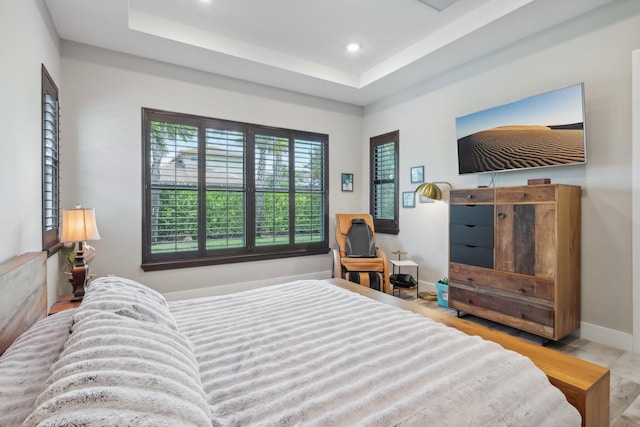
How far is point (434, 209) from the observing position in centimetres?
419

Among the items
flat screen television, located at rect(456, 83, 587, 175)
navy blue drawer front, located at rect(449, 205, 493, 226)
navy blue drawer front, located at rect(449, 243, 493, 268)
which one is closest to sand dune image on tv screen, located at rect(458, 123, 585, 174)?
flat screen television, located at rect(456, 83, 587, 175)

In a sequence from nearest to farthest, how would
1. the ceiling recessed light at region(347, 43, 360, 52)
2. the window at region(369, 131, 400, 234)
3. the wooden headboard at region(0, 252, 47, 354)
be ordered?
the wooden headboard at region(0, 252, 47, 354), the ceiling recessed light at region(347, 43, 360, 52), the window at region(369, 131, 400, 234)

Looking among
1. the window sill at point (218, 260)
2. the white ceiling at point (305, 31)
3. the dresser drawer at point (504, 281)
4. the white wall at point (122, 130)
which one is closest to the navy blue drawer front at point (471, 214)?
the dresser drawer at point (504, 281)

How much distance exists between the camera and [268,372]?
1.08 metres

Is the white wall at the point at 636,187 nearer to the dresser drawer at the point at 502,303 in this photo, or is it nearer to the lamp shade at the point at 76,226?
the dresser drawer at the point at 502,303

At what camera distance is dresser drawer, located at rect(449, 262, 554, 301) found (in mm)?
2643

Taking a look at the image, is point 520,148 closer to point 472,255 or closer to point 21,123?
point 472,255

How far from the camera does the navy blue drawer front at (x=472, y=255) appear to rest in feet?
9.97

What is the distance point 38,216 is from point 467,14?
4.13 meters

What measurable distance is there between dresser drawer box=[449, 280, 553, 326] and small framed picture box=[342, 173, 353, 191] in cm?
240

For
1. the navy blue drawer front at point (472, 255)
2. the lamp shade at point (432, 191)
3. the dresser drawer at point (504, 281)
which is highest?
the lamp shade at point (432, 191)

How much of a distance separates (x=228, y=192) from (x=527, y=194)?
339 centimetres

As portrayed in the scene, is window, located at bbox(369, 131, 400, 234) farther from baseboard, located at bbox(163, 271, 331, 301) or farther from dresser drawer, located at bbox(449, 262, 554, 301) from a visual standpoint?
dresser drawer, located at bbox(449, 262, 554, 301)

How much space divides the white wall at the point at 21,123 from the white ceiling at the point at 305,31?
679 millimetres
